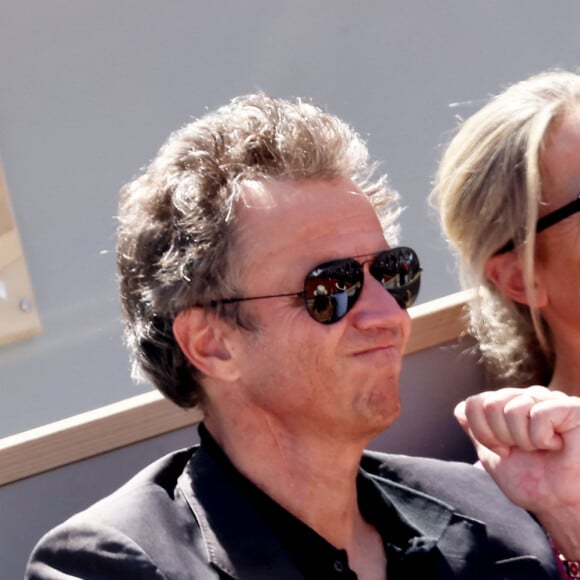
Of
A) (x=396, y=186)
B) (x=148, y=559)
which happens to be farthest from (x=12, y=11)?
(x=148, y=559)

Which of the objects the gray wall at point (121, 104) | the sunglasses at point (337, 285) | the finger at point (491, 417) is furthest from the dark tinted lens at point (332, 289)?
the gray wall at point (121, 104)

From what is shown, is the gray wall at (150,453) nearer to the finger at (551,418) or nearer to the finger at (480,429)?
the finger at (480,429)

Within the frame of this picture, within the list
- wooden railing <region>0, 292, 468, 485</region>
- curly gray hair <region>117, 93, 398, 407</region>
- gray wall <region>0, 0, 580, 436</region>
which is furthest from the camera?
gray wall <region>0, 0, 580, 436</region>

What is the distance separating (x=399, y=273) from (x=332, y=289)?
0.45ft

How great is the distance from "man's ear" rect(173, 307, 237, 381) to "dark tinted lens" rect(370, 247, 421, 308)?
257 millimetres

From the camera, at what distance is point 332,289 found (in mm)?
1667

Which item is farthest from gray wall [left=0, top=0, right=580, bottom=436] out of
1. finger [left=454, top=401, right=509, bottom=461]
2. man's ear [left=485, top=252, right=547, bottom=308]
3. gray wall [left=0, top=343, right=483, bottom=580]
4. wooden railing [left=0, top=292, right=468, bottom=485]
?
finger [left=454, top=401, right=509, bottom=461]

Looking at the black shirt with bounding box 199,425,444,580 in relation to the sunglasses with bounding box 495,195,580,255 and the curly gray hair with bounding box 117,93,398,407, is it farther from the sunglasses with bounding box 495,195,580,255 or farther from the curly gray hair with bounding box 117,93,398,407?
the sunglasses with bounding box 495,195,580,255

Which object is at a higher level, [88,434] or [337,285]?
[337,285]

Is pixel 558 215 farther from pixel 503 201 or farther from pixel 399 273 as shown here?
pixel 399 273

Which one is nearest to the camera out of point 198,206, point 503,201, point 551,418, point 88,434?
point 551,418

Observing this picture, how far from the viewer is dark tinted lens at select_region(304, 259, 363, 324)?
5.45 ft

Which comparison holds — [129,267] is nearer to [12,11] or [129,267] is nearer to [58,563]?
[58,563]

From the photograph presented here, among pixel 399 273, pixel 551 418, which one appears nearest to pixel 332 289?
pixel 399 273
